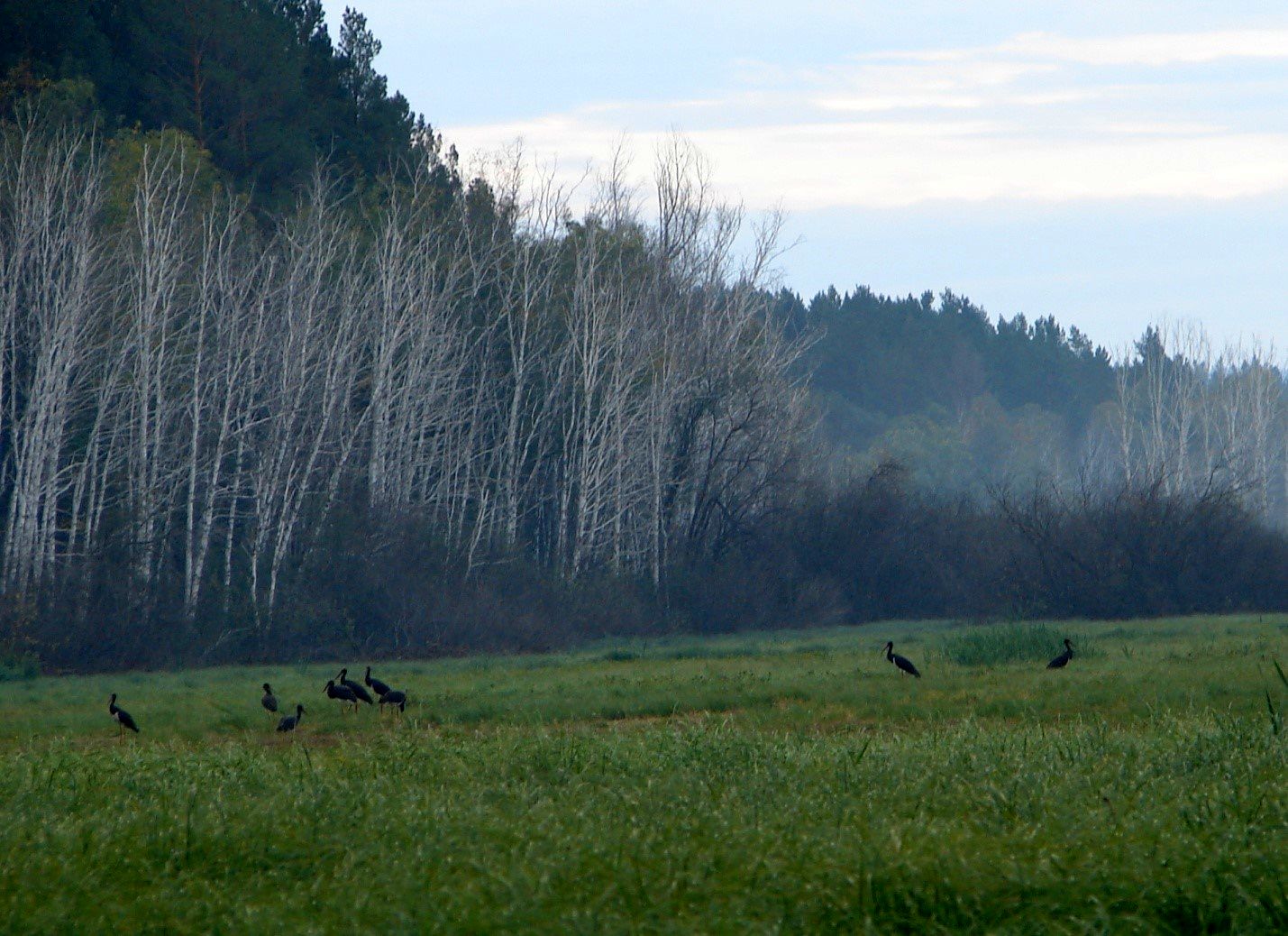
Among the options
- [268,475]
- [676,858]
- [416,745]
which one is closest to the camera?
[676,858]

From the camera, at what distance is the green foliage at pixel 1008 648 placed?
22.2m

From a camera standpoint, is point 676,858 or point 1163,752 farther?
point 1163,752

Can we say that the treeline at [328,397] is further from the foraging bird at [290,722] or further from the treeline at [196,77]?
the foraging bird at [290,722]

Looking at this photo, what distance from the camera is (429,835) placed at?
24.3 feet

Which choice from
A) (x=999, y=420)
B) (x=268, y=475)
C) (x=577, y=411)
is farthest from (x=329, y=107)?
(x=999, y=420)

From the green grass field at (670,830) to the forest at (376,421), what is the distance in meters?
19.5

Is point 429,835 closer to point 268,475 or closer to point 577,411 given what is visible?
point 268,475

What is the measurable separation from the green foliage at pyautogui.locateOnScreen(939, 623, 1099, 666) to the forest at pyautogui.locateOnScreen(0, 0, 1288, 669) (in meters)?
16.6

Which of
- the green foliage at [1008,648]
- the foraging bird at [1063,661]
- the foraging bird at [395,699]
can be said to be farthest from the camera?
the green foliage at [1008,648]

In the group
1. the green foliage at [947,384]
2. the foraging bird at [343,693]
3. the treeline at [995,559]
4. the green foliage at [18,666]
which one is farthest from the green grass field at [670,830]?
the green foliage at [947,384]

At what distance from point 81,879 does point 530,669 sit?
772 inches

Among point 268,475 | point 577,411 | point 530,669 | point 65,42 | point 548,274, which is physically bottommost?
point 530,669

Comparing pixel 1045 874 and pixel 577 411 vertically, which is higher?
pixel 577 411

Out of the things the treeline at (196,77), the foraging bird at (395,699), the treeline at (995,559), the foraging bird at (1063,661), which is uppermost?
the treeline at (196,77)
